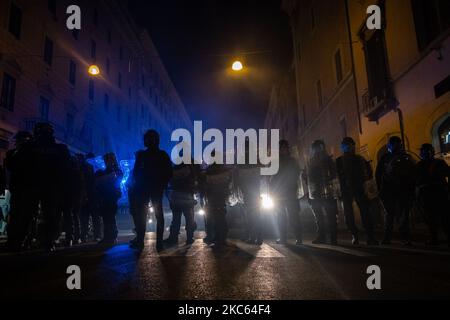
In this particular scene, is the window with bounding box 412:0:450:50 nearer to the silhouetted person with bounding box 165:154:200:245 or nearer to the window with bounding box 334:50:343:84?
the window with bounding box 334:50:343:84

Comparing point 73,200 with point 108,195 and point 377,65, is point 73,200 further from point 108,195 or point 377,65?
point 377,65

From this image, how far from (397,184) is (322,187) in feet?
3.98

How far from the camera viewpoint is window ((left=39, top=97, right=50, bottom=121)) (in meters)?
20.4

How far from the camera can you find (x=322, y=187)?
615cm

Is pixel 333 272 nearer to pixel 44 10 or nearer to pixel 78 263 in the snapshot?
pixel 78 263


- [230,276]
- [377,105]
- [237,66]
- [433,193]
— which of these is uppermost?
[237,66]

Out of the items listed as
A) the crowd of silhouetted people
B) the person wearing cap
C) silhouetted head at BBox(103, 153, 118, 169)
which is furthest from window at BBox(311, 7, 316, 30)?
silhouetted head at BBox(103, 153, 118, 169)

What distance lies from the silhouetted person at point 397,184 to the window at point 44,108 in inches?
768

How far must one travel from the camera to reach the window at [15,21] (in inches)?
687

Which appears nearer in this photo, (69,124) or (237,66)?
(237,66)

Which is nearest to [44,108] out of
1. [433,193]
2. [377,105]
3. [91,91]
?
[91,91]
